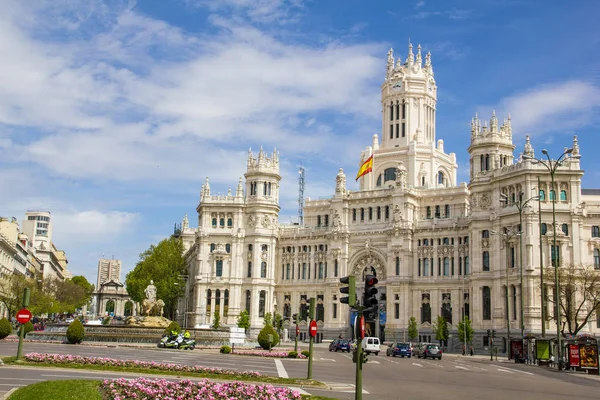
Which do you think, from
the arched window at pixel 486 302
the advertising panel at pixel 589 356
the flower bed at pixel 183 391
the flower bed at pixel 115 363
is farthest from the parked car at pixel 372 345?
the flower bed at pixel 183 391

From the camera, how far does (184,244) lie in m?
150

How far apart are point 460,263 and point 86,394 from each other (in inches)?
3354

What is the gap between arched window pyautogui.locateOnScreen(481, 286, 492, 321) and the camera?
9225cm

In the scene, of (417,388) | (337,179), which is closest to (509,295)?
(337,179)

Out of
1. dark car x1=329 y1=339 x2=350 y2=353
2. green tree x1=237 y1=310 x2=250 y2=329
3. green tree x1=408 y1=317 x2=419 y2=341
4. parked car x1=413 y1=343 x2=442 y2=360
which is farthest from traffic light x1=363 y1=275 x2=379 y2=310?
green tree x1=237 y1=310 x2=250 y2=329

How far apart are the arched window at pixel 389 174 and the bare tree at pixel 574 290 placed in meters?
39.0

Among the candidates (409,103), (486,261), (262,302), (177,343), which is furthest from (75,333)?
(409,103)

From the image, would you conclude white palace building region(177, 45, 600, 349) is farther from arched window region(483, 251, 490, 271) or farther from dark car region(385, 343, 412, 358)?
dark car region(385, 343, 412, 358)

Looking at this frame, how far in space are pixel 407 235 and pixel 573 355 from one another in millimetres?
56117

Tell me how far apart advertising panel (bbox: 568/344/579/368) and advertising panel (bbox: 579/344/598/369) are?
2.86 ft

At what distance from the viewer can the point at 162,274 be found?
125 meters

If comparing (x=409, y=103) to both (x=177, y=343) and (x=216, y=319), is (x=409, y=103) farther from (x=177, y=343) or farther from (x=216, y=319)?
(x=177, y=343)

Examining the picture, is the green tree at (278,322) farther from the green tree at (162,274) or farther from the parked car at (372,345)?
the parked car at (372,345)

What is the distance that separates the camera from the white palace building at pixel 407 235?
3442 inches
